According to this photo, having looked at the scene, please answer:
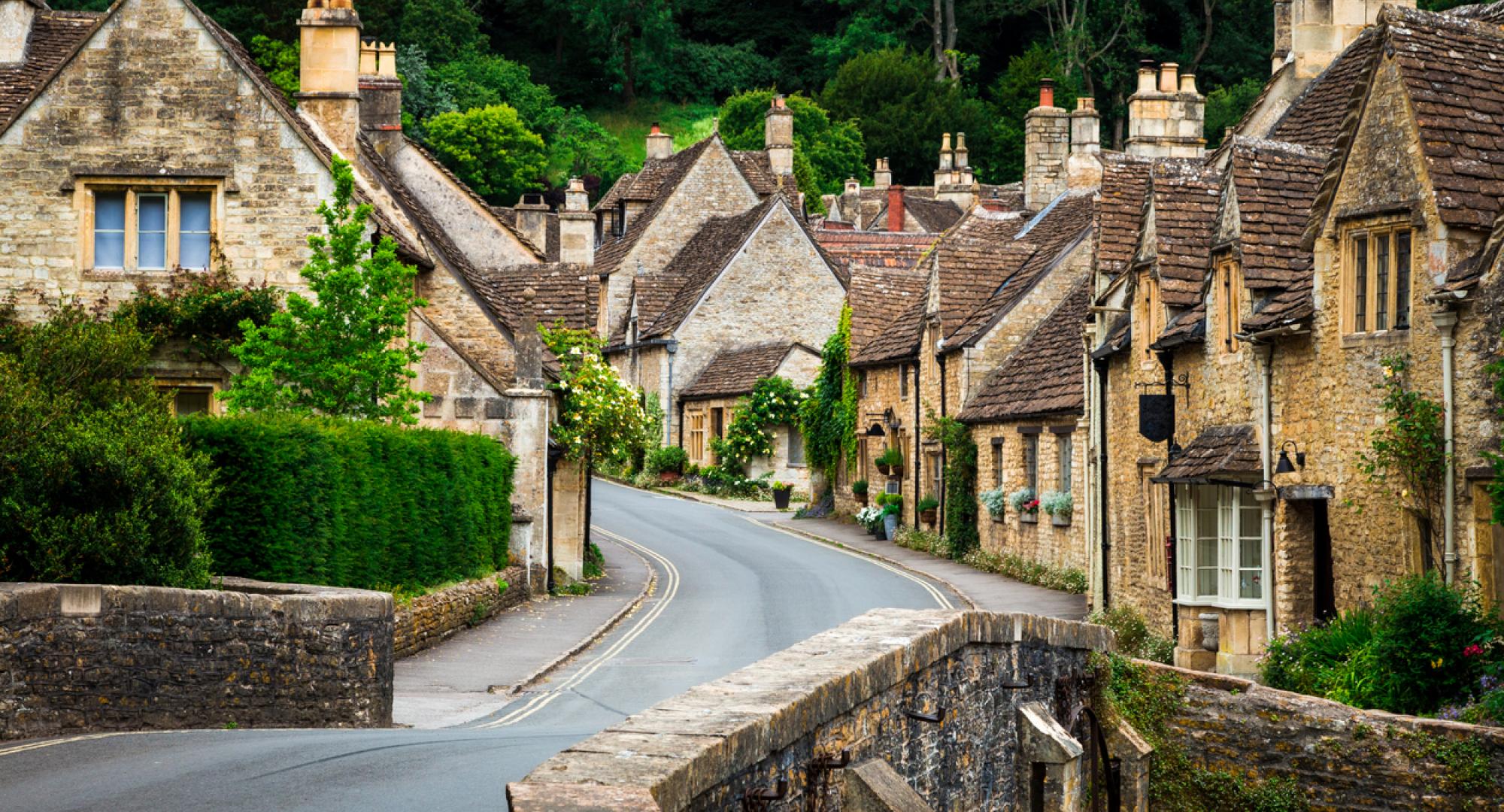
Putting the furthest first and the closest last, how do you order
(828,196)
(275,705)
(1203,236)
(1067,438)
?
(828,196)
(1067,438)
(1203,236)
(275,705)

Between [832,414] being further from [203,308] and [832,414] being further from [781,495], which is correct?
[203,308]

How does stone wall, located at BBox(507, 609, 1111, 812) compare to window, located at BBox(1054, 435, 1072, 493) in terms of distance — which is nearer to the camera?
stone wall, located at BBox(507, 609, 1111, 812)

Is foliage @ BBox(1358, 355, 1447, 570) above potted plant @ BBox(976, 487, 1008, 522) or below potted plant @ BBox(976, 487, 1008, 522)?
above

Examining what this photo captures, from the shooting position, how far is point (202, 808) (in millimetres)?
10055

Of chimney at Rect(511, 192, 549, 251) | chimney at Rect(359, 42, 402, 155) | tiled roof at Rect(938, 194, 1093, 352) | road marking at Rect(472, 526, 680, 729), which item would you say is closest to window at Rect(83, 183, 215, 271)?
road marking at Rect(472, 526, 680, 729)

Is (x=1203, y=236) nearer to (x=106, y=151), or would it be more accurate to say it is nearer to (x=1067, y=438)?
(x=1067, y=438)

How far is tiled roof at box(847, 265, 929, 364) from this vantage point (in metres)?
45.4

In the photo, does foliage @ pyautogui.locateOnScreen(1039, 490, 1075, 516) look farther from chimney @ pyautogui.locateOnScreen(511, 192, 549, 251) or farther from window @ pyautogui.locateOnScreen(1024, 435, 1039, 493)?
chimney @ pyautogui.locateOnScreen(511, 192, 549, 251)

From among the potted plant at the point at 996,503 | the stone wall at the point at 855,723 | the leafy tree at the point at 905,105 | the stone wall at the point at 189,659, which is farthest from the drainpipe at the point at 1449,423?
the leafy tree at the point at 905,105

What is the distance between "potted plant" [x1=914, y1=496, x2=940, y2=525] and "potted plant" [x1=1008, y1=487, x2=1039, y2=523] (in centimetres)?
508

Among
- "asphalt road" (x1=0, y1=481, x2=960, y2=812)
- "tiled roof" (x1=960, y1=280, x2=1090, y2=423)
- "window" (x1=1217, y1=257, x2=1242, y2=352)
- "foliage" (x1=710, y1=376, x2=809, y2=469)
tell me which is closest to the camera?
"asphalt road" (x1=0, y1=481, x2=960, y2=812)

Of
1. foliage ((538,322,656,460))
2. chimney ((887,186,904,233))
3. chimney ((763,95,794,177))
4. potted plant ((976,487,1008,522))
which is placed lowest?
potted plant ((976,487,1008,522))

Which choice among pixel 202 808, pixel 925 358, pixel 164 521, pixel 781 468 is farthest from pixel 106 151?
pixel 781 468

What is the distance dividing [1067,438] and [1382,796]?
15.9 meters
